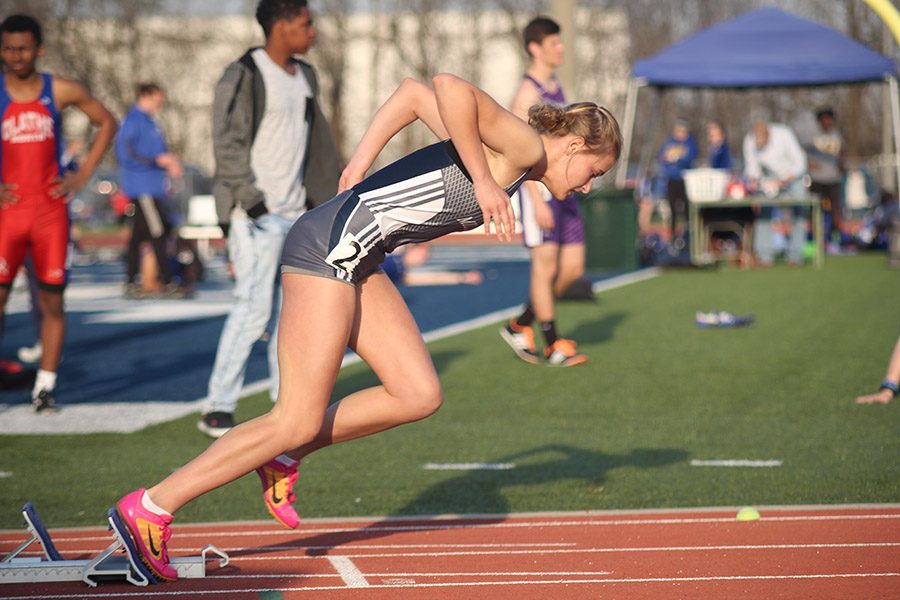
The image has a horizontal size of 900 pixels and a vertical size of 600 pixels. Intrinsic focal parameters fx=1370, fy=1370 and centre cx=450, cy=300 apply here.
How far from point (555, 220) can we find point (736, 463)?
435 cm

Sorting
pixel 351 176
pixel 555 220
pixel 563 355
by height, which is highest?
pixel 351 176

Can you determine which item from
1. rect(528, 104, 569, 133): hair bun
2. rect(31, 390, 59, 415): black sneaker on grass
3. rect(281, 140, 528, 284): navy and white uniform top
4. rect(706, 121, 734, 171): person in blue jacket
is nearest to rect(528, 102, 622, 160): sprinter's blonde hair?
rect(528, 104, 569, 133): hair bun

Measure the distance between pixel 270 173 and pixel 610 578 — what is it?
13.9ft

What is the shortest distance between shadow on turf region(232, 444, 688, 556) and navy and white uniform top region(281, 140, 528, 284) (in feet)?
4.64

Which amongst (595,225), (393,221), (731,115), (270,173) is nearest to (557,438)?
(270,173)

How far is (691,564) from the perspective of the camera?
5406 millimetres

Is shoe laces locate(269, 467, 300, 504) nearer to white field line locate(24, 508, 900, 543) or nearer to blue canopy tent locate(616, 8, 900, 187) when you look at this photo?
white field line locate(24, 508, 900, 543)

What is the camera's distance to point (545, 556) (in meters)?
5.64

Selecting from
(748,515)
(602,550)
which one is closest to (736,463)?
(748,515)

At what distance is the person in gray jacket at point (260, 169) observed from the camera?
8422 mm

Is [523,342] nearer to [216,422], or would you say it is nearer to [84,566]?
[216,422]

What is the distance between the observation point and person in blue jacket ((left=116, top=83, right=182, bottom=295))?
17.6 m

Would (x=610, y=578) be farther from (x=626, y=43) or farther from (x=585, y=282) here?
(x=626, y=43)

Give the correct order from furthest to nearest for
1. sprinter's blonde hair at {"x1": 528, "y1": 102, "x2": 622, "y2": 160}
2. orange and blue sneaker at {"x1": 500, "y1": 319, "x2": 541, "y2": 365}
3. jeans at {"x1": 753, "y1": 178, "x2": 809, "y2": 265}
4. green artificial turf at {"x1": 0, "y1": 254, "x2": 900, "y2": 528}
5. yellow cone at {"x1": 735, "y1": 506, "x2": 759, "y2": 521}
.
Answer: jeans at {"x1": 753, "y1": 178, "x2": 809, "y2": 265} → orange and blue sneaker at {"x1": 500, "y1": 319, "x2": 541, "y2": 365} → green artificial turf at {"x1": 0, "y1": 254, "x2": 900, "y2": 528} → yellow cone at {"x1": 735, "y1": 506, "x2": 759, "y2": 521} → sprinter's blonde hair at {"x1": 528, "y1": 102, "x2": 622, "y2": 160}
